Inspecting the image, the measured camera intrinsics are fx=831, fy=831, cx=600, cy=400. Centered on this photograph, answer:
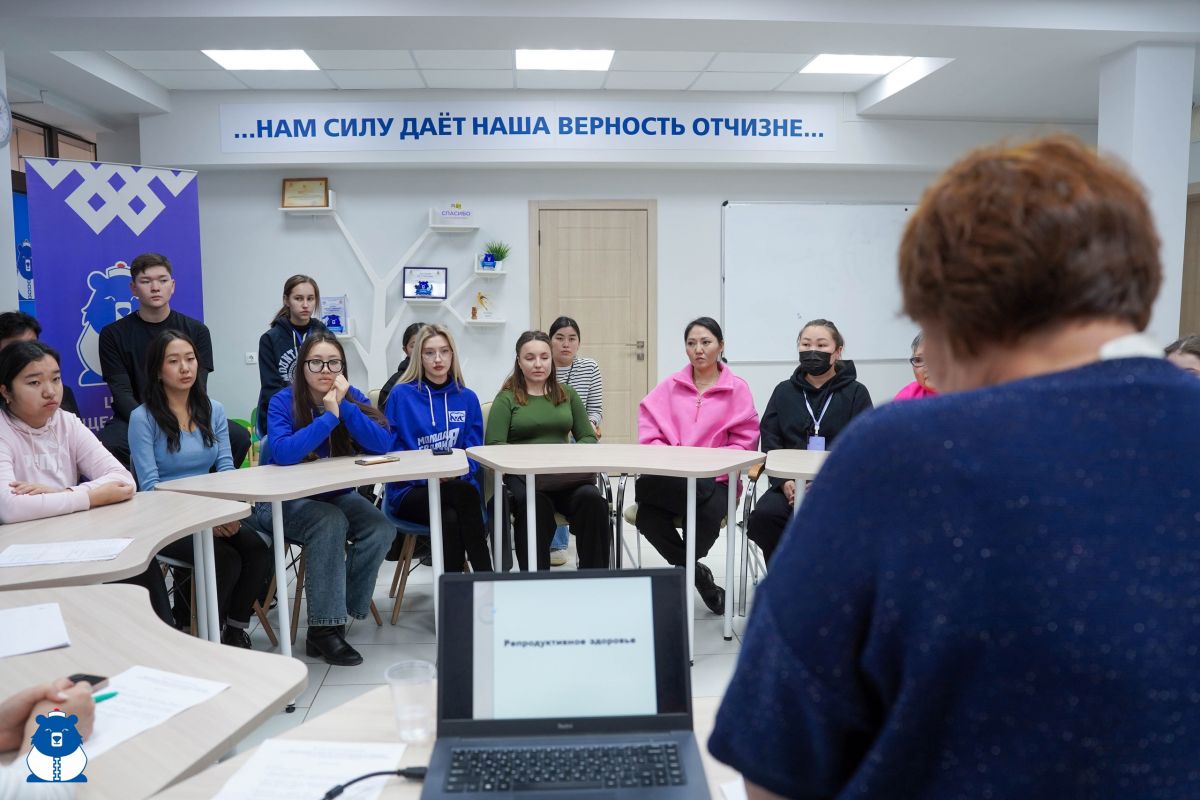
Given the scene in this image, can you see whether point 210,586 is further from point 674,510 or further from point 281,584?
point 674,510

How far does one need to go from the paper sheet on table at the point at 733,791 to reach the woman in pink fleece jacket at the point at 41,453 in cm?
239

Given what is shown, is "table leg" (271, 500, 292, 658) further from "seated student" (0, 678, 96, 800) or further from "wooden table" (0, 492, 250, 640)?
"seated student" (0, 678, 96, 800)

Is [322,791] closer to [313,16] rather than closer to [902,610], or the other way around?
[902,610]

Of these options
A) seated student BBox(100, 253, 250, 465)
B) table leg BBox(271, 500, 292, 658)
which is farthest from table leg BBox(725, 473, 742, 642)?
seated student BBox(100, 253, 250, 465)

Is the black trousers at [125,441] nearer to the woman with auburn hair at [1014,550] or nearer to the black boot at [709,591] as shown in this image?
the black boot at [709,591]

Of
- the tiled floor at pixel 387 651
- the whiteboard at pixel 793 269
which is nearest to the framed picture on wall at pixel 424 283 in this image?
the whiteboard at pixel 793 269

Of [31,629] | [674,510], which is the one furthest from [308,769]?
[674,510]

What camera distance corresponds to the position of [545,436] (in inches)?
160

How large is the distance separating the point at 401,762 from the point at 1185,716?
0.93 meters

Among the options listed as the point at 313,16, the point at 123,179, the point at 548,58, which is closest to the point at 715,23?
the point at 548,58

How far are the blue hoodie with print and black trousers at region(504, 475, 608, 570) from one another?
281mm

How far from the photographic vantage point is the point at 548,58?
5.61 meters

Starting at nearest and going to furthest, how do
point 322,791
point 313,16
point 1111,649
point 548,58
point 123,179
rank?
1. point 1111,649
2. point 322,791
3. point 313,16
4. point 123,179
5. point 548,58

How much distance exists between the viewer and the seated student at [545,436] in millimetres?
3680
